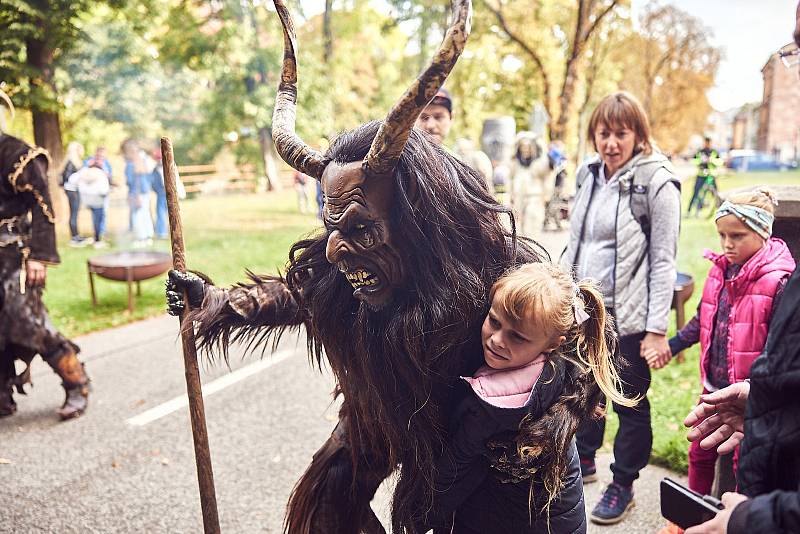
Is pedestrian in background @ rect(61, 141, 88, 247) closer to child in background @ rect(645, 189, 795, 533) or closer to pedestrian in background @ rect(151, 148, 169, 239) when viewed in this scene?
pedestrian in background @ rect(151, 148, 169, 239)

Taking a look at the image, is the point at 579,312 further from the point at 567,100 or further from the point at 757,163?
the point at 567,100

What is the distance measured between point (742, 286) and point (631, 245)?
1.61 feet

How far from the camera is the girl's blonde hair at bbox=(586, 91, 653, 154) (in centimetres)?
277

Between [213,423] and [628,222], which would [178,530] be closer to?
[213,423]

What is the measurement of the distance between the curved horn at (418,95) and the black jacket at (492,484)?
2.33ft

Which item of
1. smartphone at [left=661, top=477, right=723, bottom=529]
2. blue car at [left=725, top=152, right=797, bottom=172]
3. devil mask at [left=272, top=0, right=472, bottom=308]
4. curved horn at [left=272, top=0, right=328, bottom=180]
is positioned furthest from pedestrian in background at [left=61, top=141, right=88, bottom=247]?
smartphone at [left=661, top=477, right=723, bottom=529]

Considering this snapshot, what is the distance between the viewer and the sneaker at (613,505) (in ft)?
9.71

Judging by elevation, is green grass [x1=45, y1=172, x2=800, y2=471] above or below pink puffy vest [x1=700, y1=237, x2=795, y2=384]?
below

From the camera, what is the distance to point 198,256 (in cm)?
1077

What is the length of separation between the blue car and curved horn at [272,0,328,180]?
6017mm

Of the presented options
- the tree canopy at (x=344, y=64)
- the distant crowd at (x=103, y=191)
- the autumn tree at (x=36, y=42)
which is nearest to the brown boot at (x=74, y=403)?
the autumn tree at (x=36, y=42)

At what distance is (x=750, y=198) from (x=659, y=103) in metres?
25.9

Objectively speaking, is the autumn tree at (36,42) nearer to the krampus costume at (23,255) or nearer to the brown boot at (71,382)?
the krampus costume at (23,255)

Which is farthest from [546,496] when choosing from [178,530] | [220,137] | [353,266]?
[220,137]
